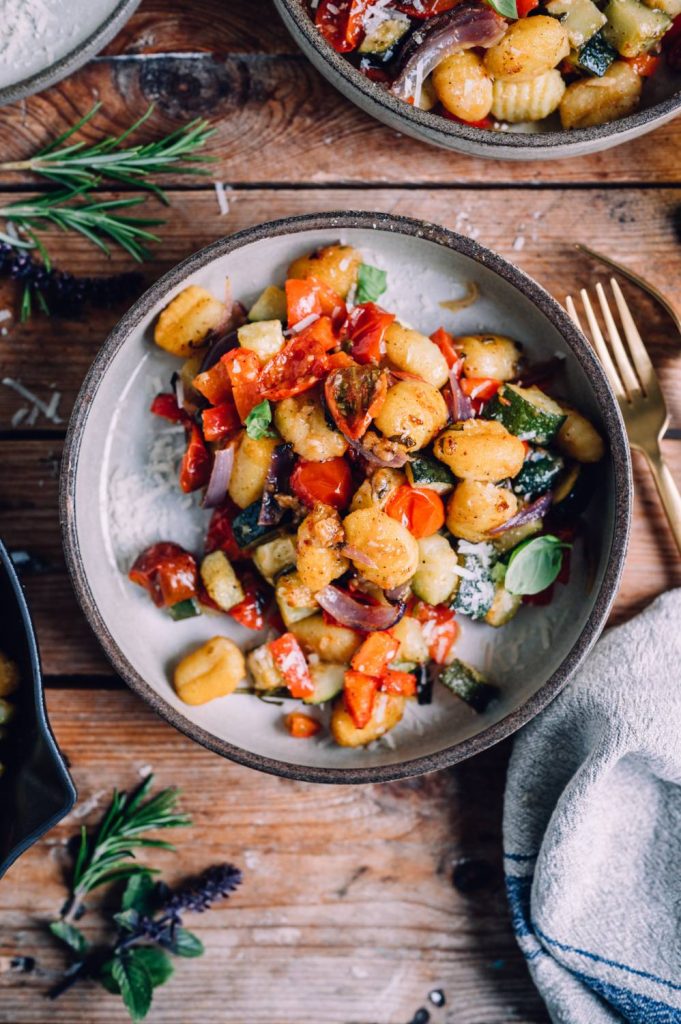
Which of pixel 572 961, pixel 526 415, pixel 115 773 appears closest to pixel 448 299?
pixel 526 415

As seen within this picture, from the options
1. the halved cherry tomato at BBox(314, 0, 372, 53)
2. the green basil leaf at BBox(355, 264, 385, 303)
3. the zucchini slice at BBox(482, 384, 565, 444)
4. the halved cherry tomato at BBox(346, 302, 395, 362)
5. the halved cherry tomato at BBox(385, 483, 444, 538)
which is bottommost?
the halved cherry tomato at BBox(385, 483, 444, 538)

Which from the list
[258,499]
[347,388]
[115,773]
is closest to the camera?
[347,388]

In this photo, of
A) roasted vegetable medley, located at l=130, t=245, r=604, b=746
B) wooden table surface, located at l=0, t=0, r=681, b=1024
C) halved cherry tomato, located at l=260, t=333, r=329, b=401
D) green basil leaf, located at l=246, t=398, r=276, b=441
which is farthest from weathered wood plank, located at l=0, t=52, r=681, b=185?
green basil leaf, located at l=246, t=398, r=276, b=441

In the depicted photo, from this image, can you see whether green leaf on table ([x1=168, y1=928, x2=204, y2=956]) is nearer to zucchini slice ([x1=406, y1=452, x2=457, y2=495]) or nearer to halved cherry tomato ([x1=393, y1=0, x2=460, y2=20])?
zucchini slice ([x1=406, y1=452, x2=457, y2=495])

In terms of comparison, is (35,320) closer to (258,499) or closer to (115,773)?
(258,499)

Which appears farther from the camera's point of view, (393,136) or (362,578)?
(393,136)

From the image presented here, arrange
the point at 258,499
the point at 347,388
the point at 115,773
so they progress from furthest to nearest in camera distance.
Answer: the point at 115,773, the point at 258,499, the point at 347,388
